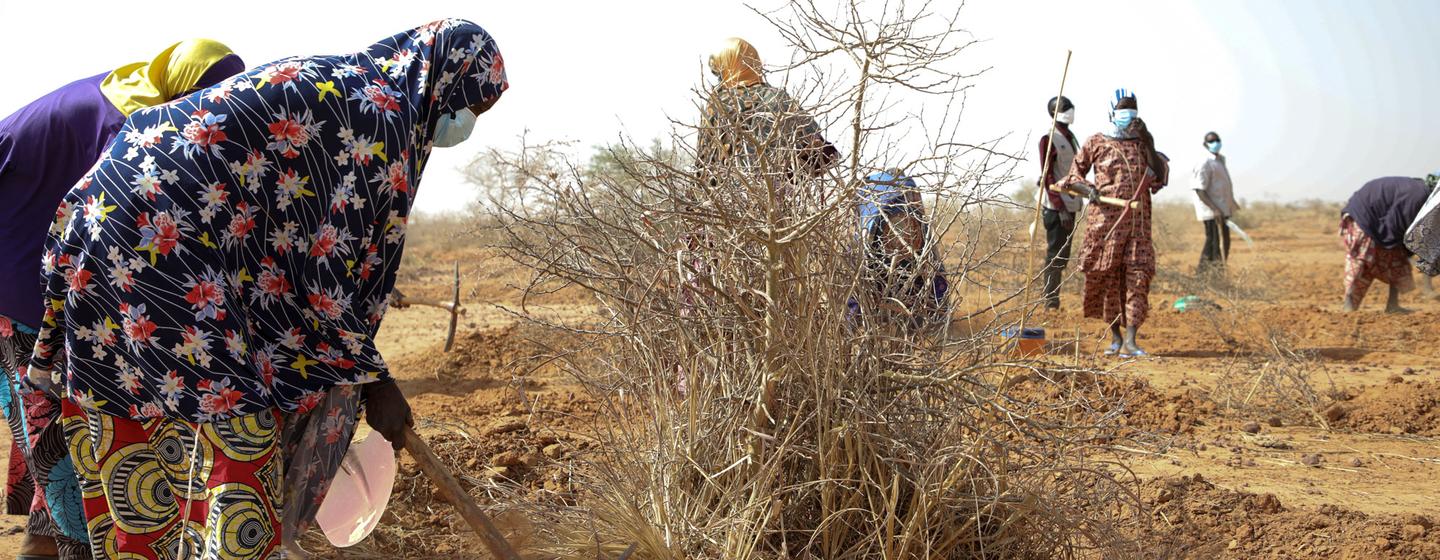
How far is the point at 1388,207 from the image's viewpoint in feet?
28.9

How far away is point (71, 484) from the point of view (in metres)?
3.05

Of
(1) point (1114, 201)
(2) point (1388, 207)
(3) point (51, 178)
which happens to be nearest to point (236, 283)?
(3) point (51, 178)

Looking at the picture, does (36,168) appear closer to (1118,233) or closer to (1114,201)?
(1114,201)

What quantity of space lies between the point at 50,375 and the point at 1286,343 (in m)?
5.65

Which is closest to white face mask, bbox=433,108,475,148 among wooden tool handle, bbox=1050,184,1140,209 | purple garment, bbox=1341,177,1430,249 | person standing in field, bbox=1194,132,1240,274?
wooden tool handle, bbox=1050,184,1140,209

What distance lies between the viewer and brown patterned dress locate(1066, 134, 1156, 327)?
281 inches

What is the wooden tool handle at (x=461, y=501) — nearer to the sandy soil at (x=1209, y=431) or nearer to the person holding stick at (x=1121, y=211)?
the sandy soil at (x=1209, y=431)

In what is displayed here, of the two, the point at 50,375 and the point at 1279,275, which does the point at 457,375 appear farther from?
the point at 1279,275

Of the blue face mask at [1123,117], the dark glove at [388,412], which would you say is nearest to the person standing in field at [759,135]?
the dark glove at [388,412]

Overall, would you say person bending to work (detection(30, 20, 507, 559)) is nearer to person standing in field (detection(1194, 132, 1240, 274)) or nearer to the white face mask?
the white face mask

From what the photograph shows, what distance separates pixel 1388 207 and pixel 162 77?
29.2ft

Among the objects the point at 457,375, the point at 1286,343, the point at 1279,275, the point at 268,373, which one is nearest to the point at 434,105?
the point at 268,373

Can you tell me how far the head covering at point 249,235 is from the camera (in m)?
2.40

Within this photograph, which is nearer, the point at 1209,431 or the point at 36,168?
the point at 36,168
